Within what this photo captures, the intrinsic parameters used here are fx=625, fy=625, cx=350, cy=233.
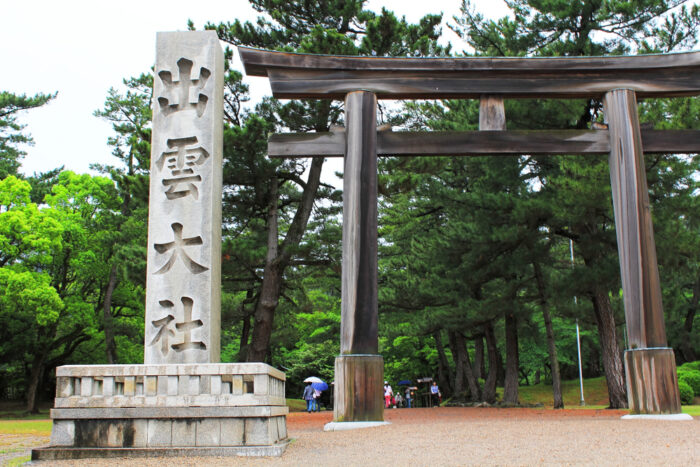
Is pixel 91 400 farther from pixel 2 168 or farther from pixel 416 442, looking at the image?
pixel 2 168

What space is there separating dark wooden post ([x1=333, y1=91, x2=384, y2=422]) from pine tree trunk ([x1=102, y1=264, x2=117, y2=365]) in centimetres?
1550

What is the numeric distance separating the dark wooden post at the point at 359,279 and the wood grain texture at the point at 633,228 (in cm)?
349

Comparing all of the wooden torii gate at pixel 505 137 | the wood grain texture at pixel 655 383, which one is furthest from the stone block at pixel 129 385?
the wood grain texture at pixel 655 383

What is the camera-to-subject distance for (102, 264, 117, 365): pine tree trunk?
71.5ft

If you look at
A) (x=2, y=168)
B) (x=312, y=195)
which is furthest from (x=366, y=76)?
(x=2, y=168)

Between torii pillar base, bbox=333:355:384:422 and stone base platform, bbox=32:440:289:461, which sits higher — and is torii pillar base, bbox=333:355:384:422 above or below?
above

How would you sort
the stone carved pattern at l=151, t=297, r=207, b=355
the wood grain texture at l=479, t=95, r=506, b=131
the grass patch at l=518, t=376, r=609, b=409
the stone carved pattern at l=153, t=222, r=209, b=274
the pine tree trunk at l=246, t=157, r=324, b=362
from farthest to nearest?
the grass patch at l=518, t=376, r=609, b=409 < the pine tree trunk at l=246, t=157, r=324, b=362 < the wood grain texture at l=479, t=95, r=506, b=131 < the stone carved pattern at l=153, t=222, r=209, b=274 < the stone carved pattern at l=151, t=297, r=207, b=355

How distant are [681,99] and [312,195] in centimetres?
897

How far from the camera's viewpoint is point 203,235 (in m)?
6.62

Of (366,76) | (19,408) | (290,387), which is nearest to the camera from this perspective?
(366,76)

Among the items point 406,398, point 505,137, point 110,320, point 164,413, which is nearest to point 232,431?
point 164,413

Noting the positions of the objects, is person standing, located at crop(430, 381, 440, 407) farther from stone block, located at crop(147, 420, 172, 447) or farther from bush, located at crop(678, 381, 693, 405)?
stone block, located at crop(147, 420, 172, 447)

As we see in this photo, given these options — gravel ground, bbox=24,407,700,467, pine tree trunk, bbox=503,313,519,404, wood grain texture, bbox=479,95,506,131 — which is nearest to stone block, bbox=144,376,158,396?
gravel ground, bbox=24,407,700,467

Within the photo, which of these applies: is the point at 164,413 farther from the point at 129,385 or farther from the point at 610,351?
the point at 610,351
